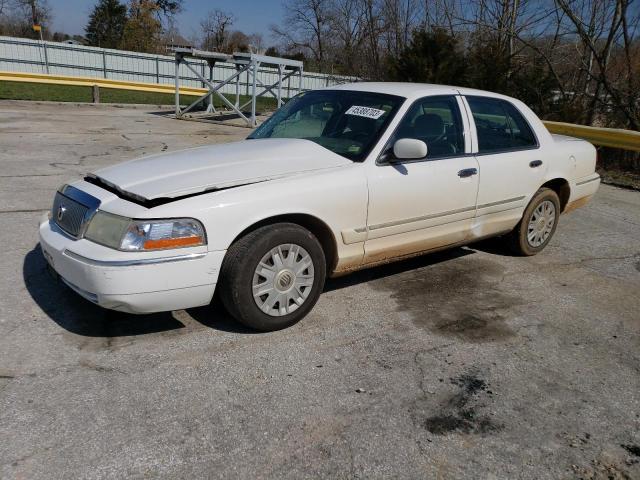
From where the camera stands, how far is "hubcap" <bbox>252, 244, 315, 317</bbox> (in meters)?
3.56

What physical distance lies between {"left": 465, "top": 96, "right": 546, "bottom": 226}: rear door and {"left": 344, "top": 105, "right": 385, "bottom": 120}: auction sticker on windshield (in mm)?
944

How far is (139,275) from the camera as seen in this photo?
10.4 feet

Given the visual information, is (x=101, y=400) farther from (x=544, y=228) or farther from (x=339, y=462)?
(x=544, y=228)

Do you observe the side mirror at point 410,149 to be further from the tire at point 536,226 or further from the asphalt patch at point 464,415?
the tire at point 536,226

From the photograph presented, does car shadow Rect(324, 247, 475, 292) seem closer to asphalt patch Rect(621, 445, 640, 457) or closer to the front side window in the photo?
the front side window

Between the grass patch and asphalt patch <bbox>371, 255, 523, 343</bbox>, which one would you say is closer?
asphalt patch <bbox>371, 255, 523, 343</bbox>

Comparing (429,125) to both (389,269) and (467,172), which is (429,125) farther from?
(389,269)

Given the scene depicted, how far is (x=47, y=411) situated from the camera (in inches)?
110

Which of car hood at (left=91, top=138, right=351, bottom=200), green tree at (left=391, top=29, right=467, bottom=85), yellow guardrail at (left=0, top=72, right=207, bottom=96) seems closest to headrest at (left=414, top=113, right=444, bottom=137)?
car hood at (left=91, top=138, right=351, bottom=200)

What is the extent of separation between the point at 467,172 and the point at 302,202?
1653mm

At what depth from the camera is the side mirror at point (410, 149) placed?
13.1 ft

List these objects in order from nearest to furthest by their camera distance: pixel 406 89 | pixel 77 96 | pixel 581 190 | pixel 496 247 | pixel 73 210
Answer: pixel 73 210 → pixel 406 89 → pixel 496 247 → pixel 581 190 → pixel 77 96

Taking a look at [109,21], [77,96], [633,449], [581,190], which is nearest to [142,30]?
[109,21]

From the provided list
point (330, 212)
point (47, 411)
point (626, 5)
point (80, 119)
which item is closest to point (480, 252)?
point (330, 212)
